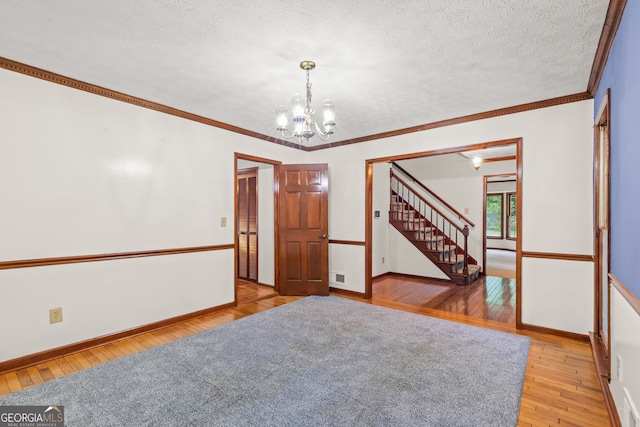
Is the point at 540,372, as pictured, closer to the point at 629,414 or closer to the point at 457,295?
the point at 629,414

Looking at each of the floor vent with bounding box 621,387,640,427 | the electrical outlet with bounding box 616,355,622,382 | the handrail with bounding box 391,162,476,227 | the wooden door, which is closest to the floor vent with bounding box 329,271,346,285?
the wooden door

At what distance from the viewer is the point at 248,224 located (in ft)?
18.8

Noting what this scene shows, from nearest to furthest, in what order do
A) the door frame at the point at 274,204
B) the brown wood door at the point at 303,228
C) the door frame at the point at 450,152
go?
the door frame at the point at 450,152
the door frame at the point at 274,204
the brown wood door at the point at 303,228

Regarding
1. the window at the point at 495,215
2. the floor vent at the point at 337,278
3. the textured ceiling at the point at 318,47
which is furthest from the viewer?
the window at the point at 495,215

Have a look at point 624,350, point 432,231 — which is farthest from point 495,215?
point 624,350

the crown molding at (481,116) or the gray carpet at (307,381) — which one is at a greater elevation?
the crown molding at (481,116)

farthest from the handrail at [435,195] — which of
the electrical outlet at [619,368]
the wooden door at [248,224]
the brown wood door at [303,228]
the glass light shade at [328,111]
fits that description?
the electrical outlet at [619,368]

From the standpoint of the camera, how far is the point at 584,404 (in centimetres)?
204

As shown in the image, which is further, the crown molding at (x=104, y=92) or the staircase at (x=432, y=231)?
the staircase at (x=432, y=231)

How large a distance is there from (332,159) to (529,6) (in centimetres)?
350

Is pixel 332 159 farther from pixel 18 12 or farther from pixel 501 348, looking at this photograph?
pixel 18 12

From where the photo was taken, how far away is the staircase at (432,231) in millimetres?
5707

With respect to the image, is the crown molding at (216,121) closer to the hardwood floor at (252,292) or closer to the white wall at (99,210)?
the white wall at (99,210)

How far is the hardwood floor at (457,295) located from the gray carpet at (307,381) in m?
0.79
